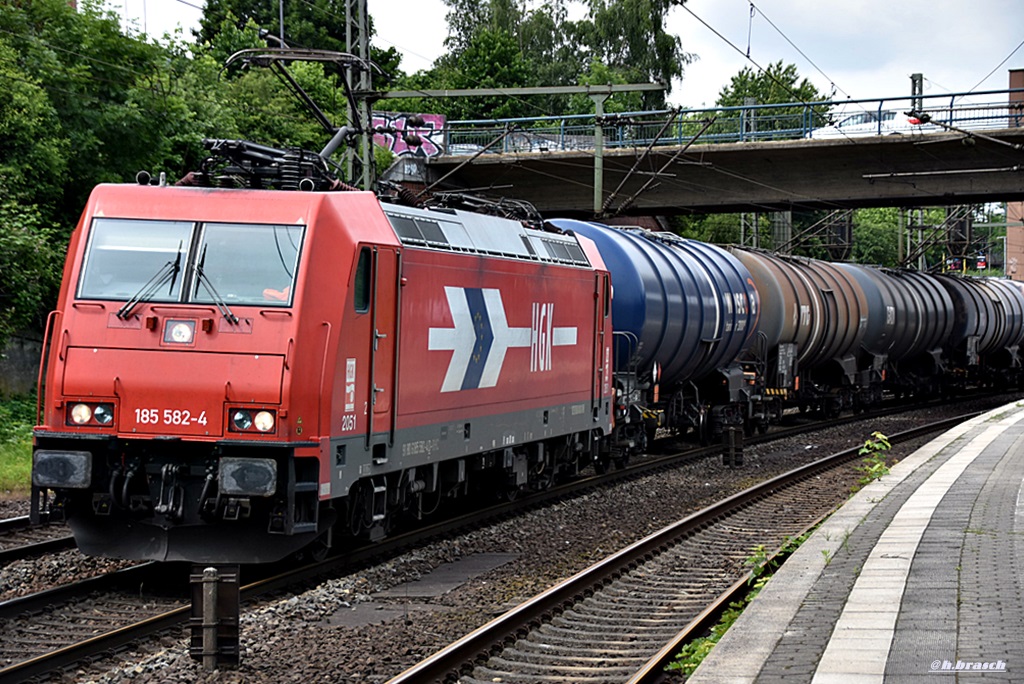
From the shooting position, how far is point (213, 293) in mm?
10391

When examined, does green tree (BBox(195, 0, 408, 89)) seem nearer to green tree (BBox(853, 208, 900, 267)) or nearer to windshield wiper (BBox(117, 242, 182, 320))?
green tree (BBox(853, 208, 900, 267))

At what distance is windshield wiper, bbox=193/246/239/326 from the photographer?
10227 mm

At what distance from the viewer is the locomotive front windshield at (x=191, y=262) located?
34.1 ft

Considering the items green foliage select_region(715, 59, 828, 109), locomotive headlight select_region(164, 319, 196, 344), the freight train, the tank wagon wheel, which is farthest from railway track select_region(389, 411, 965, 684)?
green foliage select_region(715, 59, 828, 109)

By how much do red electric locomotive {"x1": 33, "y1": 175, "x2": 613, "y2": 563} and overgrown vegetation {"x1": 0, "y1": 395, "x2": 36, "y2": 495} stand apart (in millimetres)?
6751

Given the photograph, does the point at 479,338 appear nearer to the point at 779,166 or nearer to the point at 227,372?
the point at 227,372

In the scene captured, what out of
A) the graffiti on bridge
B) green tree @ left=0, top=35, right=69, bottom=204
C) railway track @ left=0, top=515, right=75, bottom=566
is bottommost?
railway track @ left=0, top=515, right=75, bottom=566

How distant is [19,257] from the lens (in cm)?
2209

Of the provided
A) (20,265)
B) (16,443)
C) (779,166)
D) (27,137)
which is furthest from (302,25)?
(16,443)

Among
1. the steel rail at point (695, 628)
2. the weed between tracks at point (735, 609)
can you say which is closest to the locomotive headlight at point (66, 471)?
the steel rail at point (695, 628)

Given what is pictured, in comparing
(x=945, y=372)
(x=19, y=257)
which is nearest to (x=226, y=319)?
(x=19, y=257)

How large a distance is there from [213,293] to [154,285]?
1.69 feet

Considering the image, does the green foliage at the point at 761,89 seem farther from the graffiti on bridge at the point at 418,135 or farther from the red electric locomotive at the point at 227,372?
the red electric locomotive at the point at 227,372

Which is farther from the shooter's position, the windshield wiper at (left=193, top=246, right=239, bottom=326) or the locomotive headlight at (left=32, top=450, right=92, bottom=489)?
the windshield wiper at (left=193, top=246, right=239, bottom=326)
